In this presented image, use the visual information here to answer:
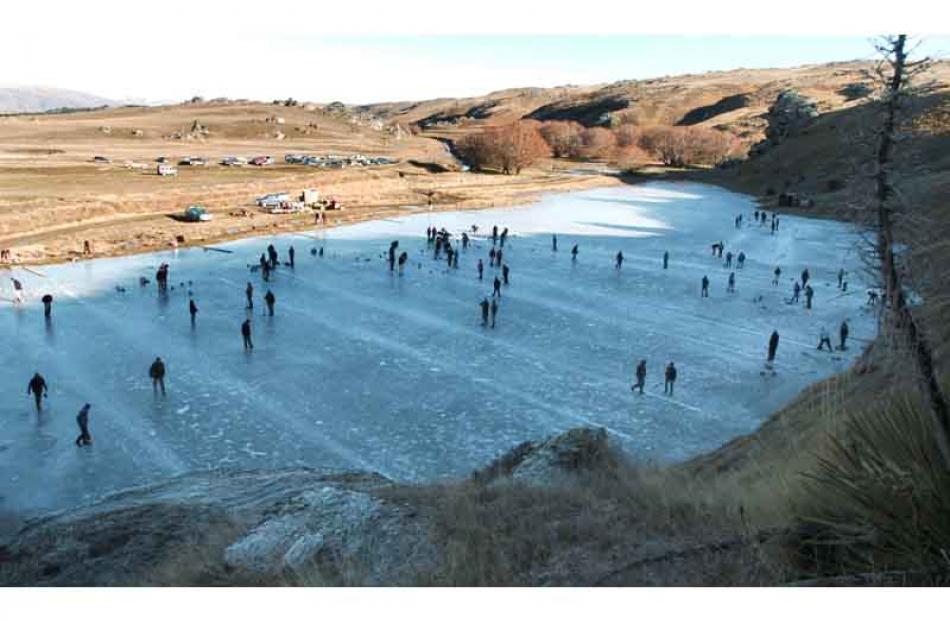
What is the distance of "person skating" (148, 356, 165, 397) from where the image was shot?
48.7ft

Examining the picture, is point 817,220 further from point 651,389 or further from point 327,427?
point 327,427

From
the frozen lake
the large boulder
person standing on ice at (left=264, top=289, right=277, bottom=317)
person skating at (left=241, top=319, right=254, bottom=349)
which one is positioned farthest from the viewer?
person standing on ice at (left=264, top=289, right=277, bottom=317)

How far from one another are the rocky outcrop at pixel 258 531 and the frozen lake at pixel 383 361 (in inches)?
85.5

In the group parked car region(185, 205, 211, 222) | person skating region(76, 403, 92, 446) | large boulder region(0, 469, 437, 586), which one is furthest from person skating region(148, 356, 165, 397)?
parked car region(185, 205, 211, 222)

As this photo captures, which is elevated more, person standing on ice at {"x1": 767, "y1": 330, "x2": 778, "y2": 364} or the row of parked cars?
the row of parked cars

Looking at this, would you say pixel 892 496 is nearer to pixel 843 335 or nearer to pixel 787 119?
pixel 843 335

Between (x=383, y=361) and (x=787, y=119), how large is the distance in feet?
265

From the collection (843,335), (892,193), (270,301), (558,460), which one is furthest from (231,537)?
(843,335)

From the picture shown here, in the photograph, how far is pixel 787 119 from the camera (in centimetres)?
8506

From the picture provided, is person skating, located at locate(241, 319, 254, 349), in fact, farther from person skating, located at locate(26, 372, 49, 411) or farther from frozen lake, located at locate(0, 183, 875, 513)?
person skating, located at locate(26, 372, 49, 411)

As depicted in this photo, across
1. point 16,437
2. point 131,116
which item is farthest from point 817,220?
point 131,116

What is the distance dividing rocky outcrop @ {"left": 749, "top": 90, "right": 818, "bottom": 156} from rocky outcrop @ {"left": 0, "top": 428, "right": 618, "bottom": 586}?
79.2 metres

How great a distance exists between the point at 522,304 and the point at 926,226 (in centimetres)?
2115

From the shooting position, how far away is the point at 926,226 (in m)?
2.57
